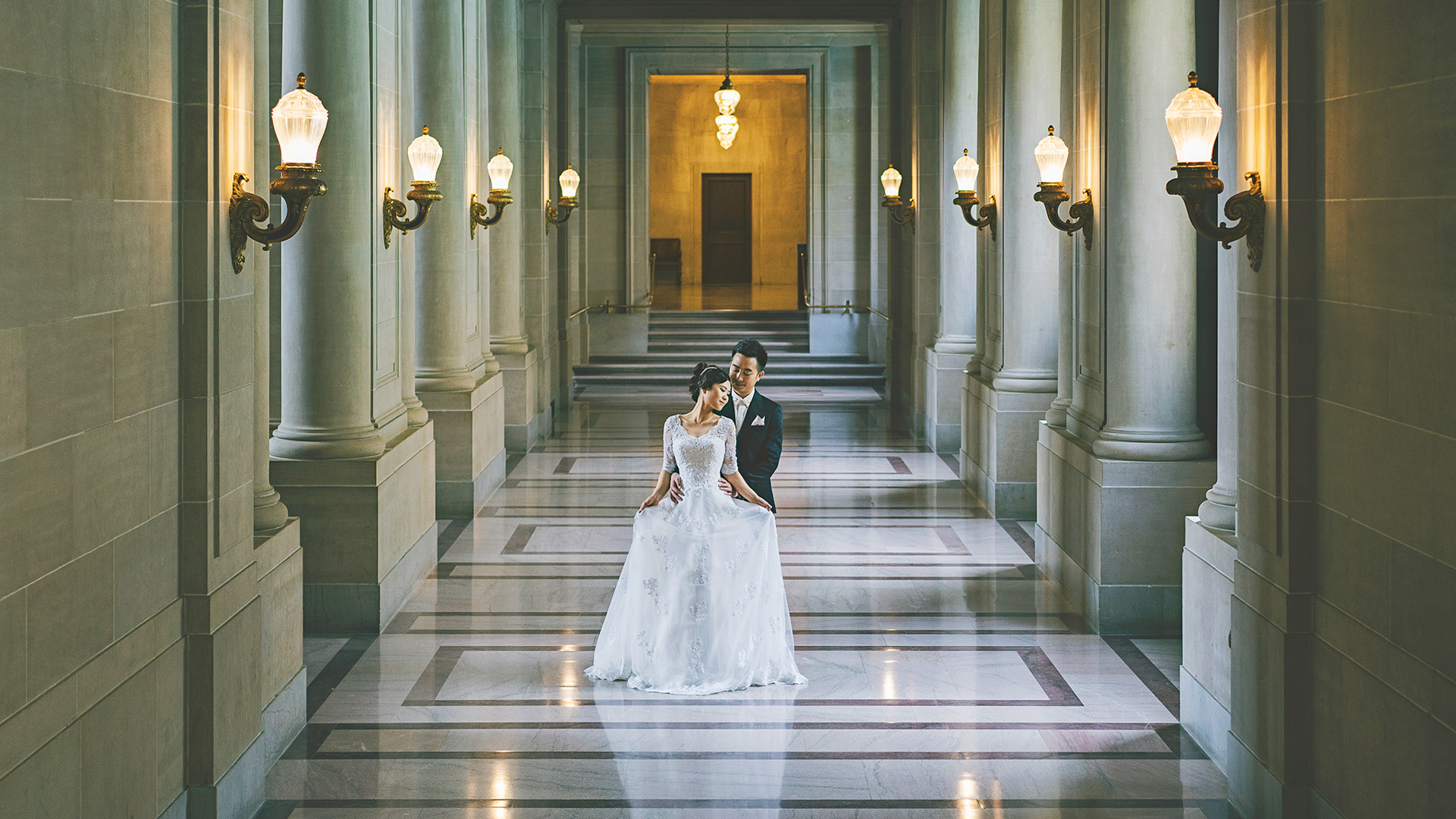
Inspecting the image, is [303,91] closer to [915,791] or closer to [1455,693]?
[915,791]

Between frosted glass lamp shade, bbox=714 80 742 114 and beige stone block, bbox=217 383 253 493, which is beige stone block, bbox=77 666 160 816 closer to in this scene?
beige stone block, bbox=217 383 253 493

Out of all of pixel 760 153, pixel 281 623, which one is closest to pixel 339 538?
pixel 281 623

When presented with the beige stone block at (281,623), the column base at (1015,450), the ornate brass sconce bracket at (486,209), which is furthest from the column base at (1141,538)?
the ornate brass sconce bracket at (486,209)

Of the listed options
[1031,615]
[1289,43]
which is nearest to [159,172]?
[1289,43]

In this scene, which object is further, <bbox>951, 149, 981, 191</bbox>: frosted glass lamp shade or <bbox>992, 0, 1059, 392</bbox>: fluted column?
<bbox>951, 149, 981, 191</bbox>: frosted glass lamp shade

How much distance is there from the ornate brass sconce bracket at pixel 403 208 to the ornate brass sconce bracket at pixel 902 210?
30.6 feet

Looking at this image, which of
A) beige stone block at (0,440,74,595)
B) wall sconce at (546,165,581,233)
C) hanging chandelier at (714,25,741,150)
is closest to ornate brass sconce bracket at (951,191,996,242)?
wall sconce at (546,165,581,233)

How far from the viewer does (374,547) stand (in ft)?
27.9

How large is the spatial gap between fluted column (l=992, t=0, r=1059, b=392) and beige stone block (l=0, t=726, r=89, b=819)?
9.16 metres

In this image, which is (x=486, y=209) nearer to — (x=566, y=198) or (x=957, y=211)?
(x=566, y=198)

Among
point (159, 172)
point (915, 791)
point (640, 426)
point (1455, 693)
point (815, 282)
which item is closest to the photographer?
point (1455, 693)

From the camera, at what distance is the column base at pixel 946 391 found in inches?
615

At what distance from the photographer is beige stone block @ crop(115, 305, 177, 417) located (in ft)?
15.5

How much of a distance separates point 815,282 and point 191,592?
1915cm
